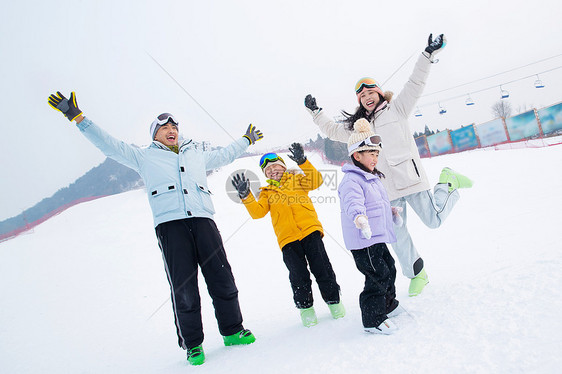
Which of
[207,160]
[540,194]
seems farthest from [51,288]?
[540,194]

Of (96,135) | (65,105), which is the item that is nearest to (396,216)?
(96,135)

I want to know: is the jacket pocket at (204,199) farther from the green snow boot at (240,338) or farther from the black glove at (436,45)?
the black glove at (436,45)

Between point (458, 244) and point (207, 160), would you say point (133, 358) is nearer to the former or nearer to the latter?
point (207, 160)

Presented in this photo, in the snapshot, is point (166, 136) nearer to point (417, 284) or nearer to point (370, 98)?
point (370, 98)

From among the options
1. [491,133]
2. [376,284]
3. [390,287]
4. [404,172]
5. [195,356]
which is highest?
[404,172]

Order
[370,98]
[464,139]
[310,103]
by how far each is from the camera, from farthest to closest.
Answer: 1. [464,139]
2. [310,103]
3. [370,98]

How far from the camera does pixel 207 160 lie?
11.3 feet

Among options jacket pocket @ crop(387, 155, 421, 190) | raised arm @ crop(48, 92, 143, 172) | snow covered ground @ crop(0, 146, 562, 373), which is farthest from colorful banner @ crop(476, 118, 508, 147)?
raised arm @ crop(48, 92, 143, 172)

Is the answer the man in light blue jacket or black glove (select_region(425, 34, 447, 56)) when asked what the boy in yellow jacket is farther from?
black glove (select_region(425, 34, 447, 56))

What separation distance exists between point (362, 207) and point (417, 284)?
113 cm

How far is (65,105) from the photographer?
281 cm

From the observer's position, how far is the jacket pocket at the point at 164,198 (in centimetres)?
288

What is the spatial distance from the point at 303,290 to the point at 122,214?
14.0 metres

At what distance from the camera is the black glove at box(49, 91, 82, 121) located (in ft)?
9.17
